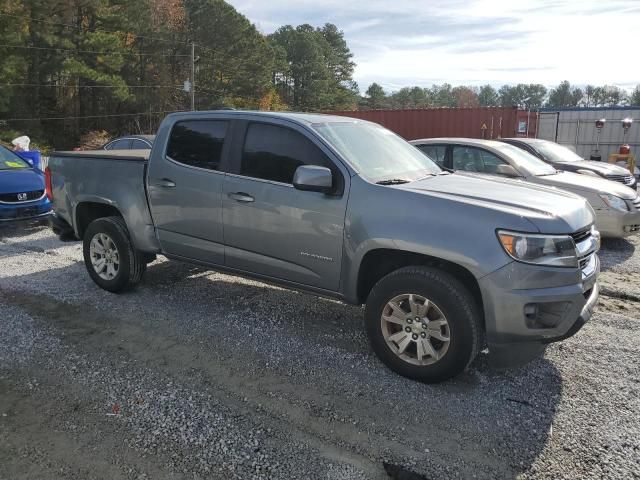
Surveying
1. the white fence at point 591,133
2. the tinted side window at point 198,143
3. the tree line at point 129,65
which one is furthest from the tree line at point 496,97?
the tinted side window at point 198,143

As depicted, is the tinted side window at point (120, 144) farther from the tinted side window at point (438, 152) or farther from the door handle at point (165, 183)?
the door handle at point (165, 183)

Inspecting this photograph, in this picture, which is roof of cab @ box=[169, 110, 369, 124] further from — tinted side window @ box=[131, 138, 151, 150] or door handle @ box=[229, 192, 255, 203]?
tinted side window @ box=[131, 138, 151, 150]

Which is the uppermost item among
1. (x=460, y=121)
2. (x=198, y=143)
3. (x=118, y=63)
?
(x=118, y=63)

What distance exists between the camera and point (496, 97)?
149 metres

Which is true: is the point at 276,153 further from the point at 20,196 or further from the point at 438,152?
the point at 20,196

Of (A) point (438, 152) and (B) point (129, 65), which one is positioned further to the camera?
(B) point (129, 65)

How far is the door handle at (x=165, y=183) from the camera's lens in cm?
477

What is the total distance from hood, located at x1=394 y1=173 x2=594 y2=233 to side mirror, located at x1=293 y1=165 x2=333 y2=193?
1.69 ft

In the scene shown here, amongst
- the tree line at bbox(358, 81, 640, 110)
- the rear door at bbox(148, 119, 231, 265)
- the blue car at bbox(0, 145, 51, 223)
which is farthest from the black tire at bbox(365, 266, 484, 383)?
the tree line at bbox(358, 81, 640, 110)

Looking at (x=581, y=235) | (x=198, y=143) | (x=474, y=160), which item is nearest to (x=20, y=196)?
(x=198, y=143)

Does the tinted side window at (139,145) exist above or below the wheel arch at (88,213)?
above

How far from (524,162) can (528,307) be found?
5.39 metres

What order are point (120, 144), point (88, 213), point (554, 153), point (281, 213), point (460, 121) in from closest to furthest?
point (281, 213)
point (88, 213)
point (554, 153)
point (120, 144)
point (460, 121)

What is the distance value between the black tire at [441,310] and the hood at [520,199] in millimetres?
564
